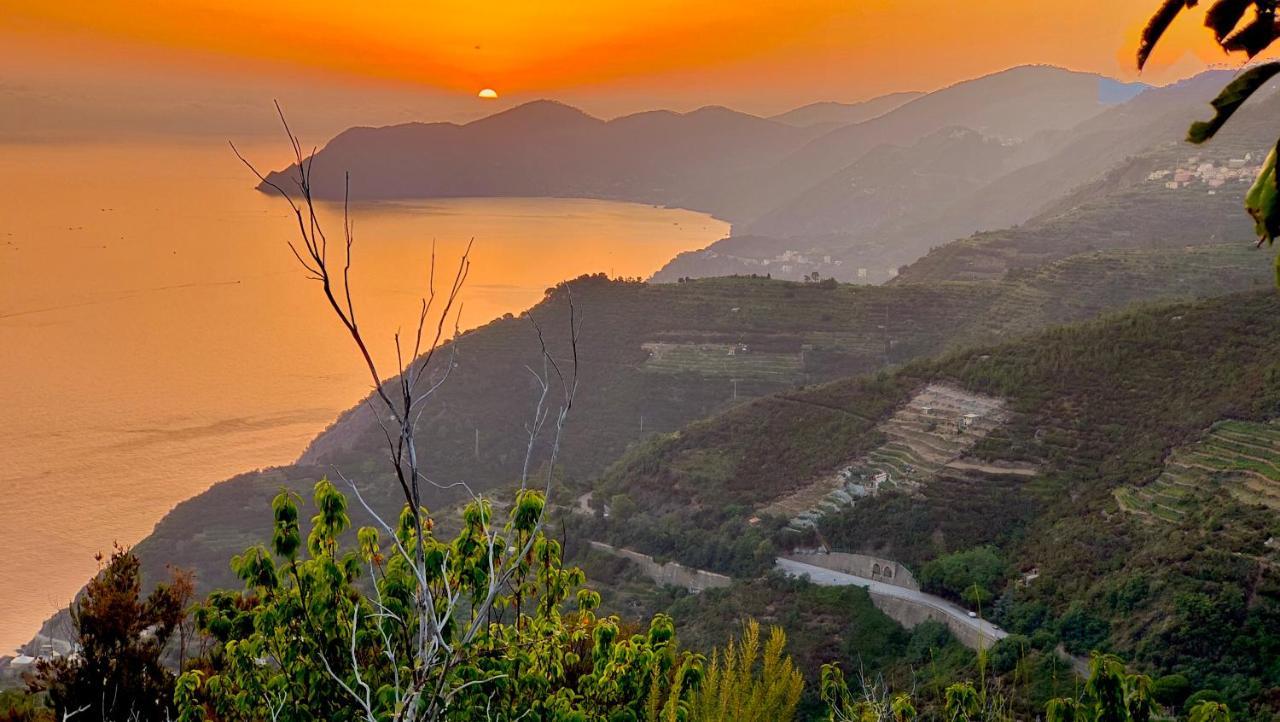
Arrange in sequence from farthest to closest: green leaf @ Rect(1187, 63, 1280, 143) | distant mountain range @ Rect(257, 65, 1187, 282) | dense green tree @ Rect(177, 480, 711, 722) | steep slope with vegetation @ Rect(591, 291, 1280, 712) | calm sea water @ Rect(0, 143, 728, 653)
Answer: distant mountain range @ Rect(257, 65, 1187, 282), calm sea water @ Rect(0, 143, 728, 653), steep slope with vegetation @ Rect(591, 291, 1280, 712), dense green tree @ Rect(177, 480, 711, 722), green leaf @ Rect(1187, 63, 1280, 143)

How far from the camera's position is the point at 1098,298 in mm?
32656

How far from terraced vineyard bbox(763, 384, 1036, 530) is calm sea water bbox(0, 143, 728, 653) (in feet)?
31.5

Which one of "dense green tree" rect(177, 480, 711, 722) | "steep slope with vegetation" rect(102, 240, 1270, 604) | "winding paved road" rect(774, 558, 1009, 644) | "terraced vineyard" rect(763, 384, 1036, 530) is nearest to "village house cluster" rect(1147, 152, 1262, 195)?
"steep slope with vegetation" rect(102, 240, 1270, 604)

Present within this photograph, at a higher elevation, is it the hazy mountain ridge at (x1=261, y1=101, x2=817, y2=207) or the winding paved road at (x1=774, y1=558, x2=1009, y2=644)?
the hazy mountain ridge at (x1=261, y1=101, x2=817, y2=207)

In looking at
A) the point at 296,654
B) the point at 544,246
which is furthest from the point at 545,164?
the point at 296,654

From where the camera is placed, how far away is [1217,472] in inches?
658

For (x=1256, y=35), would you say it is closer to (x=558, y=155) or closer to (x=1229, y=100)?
(x=1229, y=100)

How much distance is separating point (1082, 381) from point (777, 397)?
26.5 ft

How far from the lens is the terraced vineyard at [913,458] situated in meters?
21.1

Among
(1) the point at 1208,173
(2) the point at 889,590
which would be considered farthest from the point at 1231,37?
(1) the point at 1208,173

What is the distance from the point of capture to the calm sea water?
95.5 feet

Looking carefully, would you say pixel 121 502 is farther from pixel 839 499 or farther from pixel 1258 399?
pixel 1258 399

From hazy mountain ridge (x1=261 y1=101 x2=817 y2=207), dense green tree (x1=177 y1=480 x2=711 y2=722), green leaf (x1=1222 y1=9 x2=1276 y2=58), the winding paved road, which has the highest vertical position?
hazy mountain ridge (x1=261 y1=101 x2=817 y2=207)

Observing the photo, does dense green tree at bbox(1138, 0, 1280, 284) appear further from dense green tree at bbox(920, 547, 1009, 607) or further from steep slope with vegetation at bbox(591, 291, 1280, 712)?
dense green tree at bbox(920, 547, 1009, 607)
